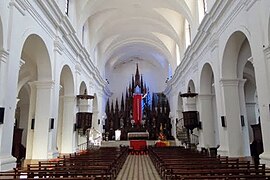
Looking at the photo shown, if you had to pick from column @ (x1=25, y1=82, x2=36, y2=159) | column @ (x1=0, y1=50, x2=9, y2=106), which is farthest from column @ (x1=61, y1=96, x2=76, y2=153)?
column @ (x1=0, y1=50, x2=9, y2=106)

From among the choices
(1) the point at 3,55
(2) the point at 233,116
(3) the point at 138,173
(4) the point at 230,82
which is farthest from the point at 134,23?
(1) the point at 3,55

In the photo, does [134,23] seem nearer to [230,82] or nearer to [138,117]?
[138,117]

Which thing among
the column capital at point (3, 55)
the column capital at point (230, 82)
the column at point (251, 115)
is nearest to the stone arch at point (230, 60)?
the column capital at point (230, 82)

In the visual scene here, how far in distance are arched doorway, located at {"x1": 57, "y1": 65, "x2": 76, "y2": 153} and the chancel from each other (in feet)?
0.16

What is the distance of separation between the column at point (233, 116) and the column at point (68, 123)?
729cm

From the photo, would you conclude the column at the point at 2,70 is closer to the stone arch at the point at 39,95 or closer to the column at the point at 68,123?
the stone arch at the point at 39,95

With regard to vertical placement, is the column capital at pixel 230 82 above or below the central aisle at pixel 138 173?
above

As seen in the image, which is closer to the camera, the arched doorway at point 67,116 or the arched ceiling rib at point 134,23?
the arched doorway at point 67,116

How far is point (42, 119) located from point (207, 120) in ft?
24.4

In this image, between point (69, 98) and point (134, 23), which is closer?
point (69, 98)

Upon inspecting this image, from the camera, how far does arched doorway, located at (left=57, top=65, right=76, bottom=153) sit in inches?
504

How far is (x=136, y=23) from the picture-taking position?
19.0m

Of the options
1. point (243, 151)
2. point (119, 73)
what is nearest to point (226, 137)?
point (243, 151)

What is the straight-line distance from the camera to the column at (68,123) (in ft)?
41.9
